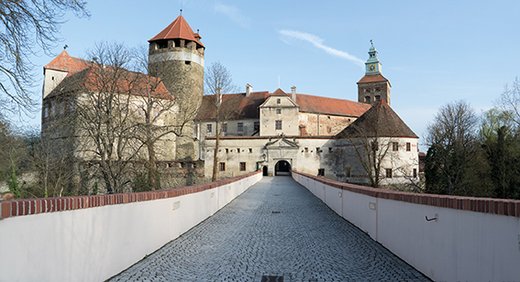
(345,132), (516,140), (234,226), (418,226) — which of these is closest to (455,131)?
(516,140)

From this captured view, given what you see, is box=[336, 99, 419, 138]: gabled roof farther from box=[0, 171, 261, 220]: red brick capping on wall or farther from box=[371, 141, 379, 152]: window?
box=[0, 171, 261, 220]: red brick capping on wall

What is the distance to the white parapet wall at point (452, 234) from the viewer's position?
4041 millimetres

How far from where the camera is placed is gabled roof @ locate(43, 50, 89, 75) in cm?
6078

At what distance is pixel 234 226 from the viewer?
11820 millimetres

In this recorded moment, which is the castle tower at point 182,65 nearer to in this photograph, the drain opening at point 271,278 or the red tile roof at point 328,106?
the red tile roof at point 328,106

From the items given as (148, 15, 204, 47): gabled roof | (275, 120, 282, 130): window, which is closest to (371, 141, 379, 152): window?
(275, 120, 282, 130): window

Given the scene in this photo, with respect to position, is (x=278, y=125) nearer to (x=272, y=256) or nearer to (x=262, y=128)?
(x=262, y=128)

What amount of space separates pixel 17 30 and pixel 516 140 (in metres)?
40.6

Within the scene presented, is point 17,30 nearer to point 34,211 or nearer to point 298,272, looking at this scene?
point 34,211

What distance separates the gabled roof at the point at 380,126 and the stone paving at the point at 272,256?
43.1 metres

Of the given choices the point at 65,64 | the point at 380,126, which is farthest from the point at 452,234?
the point at 65,64

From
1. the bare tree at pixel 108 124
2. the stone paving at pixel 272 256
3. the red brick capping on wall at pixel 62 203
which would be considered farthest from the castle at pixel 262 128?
the red brick capping on wall at pixel 62 203

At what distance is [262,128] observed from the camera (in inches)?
2421

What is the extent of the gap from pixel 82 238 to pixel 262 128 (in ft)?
185
